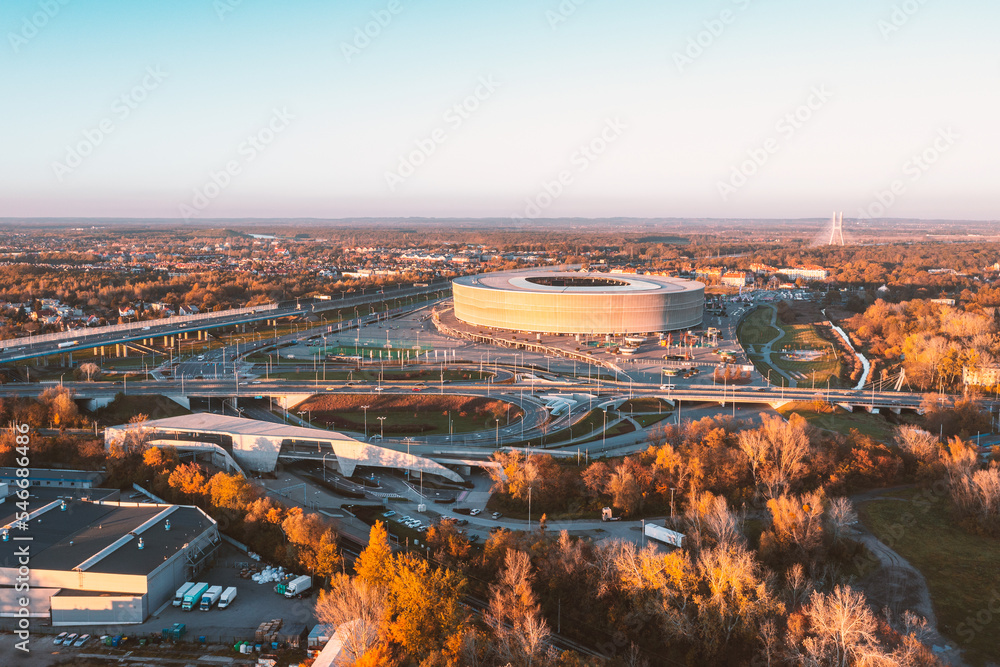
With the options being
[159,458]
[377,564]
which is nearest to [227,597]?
[377,564]

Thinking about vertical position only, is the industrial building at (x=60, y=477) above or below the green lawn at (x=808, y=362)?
below

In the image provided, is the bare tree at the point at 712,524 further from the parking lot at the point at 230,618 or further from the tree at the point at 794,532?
the parking lot at the point at 230,618

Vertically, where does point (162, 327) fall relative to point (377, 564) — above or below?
above

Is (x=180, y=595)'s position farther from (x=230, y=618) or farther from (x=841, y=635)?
(x=841, y=635)

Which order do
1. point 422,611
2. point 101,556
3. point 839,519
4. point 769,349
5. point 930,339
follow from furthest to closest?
point 769,349, point 930,339, point 839,519, point 101,556, point 422,611

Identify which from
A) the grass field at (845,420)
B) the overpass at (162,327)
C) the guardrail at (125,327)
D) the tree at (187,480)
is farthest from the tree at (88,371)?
the grass field at (845,420)

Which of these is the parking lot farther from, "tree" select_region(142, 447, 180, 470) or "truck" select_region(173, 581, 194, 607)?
"tree" select_region(142, 447, 180, 470)
